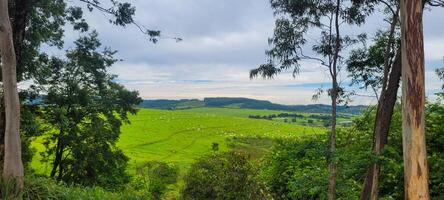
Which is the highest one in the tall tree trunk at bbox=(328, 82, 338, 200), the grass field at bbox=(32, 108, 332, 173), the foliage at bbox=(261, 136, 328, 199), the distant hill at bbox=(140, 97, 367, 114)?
the distant hill at bbox=(140, 97, 367, 114)

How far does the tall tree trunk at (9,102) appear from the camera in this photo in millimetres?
7750

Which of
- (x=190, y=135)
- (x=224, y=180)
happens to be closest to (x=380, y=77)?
(x=224, y=180)

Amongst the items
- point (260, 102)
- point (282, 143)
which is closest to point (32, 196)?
point (282, 143)

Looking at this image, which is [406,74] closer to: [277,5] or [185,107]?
[277,5]

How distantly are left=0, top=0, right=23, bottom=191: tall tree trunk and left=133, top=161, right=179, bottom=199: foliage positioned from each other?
2632cm

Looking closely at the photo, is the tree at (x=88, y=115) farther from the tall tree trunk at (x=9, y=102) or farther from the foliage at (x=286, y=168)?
the tall tree trunk at (x=9, y=102)

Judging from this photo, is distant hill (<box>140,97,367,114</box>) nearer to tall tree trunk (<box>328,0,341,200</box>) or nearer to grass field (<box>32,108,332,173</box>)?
grass field (<box>32,108,332,173</box>)

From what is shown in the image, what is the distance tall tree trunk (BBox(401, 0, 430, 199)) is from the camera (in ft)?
23.2

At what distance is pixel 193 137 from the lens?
99.2 m

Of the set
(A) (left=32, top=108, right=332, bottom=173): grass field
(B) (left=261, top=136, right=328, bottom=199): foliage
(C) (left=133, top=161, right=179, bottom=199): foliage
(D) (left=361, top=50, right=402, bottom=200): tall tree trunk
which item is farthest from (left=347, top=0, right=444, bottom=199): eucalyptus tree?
(A) (left=32, top=108, right=332, bottom=173): grass field

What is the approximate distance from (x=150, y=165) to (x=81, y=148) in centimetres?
1616

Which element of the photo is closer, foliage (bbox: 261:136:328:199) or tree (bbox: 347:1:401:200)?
tree (bbox: 347:1:401:200)

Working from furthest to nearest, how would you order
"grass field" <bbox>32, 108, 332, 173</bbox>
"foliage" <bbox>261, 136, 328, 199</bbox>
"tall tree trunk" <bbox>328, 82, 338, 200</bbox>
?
1. "grass field" <bbox>32, 108, 332, 173</bbox>
2. "foliage" <bbox>261, 136, 328, 199</bbox>
3. "tall tree trunk" <bbox>328, 82, 338, 200</bbox>

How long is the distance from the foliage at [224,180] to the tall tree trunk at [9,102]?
1610 centimetres
